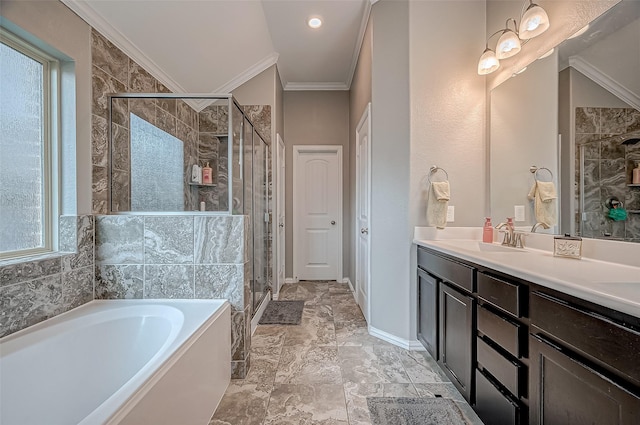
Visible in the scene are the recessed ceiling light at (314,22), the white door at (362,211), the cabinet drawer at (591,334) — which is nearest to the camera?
the cabinet drawer at (591,334)

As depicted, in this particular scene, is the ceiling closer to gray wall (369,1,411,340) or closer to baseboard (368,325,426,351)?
gray wall (369,1,411,340)

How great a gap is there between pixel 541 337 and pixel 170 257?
1930 mm

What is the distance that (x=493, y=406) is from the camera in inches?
52.7

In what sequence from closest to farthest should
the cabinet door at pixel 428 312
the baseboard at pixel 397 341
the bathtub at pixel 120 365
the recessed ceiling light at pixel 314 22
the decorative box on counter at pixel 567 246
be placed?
the bathtub at pixel 120 365
the decorative box on counter at pixel 567 246
the cabinet door at pixel 428 312
the baseboard at pixel 397 341
the recessed ceiling light at pixel 314 22

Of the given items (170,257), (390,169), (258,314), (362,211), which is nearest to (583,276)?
(390,169)

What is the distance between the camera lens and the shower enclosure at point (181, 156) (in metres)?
2.02

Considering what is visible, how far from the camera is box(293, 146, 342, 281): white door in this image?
14.3ft

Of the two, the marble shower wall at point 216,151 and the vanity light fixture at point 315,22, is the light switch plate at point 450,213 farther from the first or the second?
the vanity light fixture at point 315,22

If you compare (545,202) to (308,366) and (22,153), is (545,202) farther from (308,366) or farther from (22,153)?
(22,153)

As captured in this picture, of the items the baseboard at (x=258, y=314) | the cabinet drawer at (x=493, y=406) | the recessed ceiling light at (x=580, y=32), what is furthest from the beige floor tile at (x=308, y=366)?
the recessed ceiling light at (x=580, y=32)

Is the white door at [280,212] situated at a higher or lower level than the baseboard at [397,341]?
higher

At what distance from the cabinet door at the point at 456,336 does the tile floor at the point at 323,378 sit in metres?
0.17

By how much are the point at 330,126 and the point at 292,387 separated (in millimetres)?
3453

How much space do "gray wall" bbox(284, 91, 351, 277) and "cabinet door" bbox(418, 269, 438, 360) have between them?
2.13 metres
